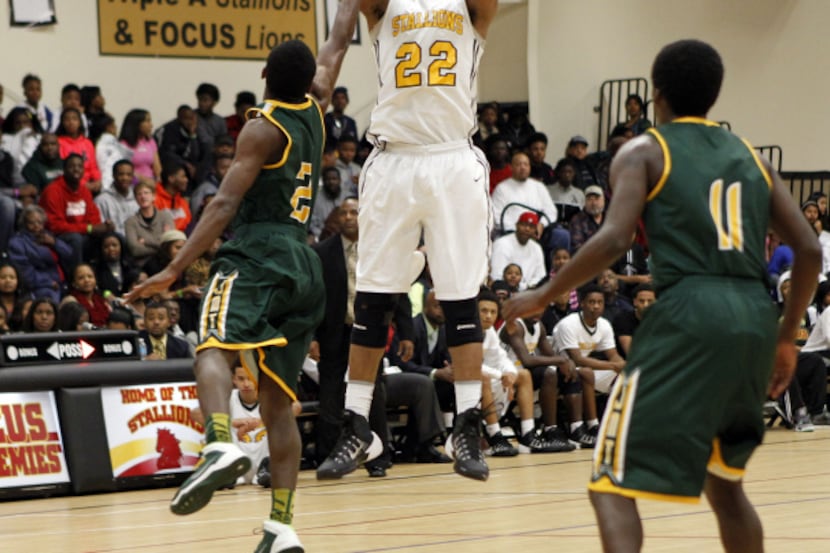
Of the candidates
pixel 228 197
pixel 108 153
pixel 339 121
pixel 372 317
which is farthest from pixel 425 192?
pixel 339 121

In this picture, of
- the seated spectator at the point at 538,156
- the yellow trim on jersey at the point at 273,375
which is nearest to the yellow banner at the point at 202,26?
the seated spectator at the point at 538,156

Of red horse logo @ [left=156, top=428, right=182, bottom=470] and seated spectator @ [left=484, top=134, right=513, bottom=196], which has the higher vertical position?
seated spectator @ [left=484, top=134, right=513, bottom=196]

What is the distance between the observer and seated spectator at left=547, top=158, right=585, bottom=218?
61.3 feet

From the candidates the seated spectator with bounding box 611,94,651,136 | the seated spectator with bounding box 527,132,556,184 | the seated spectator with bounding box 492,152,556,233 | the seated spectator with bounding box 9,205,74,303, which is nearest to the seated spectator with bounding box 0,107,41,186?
the seated spectator with bounding box 9,205,74,303

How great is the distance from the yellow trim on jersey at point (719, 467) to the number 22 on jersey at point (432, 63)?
3.03 meters

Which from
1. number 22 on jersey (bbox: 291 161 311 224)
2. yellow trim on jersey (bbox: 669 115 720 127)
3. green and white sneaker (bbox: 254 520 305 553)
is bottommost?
green and white sneaker (bbox: 254 520 305 553)

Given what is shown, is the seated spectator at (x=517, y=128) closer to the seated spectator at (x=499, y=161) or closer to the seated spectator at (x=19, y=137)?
the seated spectator at (x=499, y=161)

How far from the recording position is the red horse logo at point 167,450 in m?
10.5

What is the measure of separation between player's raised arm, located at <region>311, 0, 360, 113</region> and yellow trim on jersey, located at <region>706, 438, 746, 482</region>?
2.99 metres

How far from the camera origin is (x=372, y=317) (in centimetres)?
704

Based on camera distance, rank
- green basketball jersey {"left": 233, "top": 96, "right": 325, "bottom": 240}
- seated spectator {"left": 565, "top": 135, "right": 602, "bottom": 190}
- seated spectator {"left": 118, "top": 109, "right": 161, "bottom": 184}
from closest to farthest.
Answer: green basketball jersey {"left": 233, "top": 96, "right": 325, "bottom": 240} → seated spectator {"left": 118, "top": 109, "right": 161, "bottom": 184} → seated spectator {"left": 565, "top": 135, "right": 602, "bottom": 190}

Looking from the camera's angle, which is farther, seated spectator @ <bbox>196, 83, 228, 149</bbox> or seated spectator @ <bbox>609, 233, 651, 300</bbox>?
seated spectator @ <bbox>196, 83, 228, 149</bbox>

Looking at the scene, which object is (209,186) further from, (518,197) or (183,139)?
(518,197)

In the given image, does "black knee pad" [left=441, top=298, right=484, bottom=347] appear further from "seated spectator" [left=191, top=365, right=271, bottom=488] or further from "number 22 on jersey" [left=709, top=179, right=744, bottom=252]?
"seated spectator" [left=191, top=365, right=271, bottom=488]
